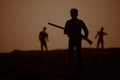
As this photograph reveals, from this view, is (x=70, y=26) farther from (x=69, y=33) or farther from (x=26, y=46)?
(x=26, y=46)

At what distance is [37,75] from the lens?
252 inches

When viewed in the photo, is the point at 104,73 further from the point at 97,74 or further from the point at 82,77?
the point at 82,77

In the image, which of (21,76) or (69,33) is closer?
(21,76)

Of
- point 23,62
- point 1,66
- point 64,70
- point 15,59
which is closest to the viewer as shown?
point 64,70

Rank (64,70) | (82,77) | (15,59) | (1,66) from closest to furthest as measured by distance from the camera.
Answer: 1. (82,77)
2. (64,70)
3. (1,66)
4. (15,59)

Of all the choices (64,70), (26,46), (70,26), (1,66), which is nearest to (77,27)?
(70,26)

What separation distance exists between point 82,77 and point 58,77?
0.67m

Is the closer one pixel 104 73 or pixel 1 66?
pixel 104 73

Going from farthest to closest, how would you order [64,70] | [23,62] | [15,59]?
[15,59] → [23,62] → [64,70]

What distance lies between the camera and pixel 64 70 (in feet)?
24.2

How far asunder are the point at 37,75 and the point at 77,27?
213 centimetres

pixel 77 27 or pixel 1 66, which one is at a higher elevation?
pixel 77 27

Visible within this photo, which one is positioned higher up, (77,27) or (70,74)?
(77,27)

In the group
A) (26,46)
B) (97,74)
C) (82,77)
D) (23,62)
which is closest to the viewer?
(82,77)
